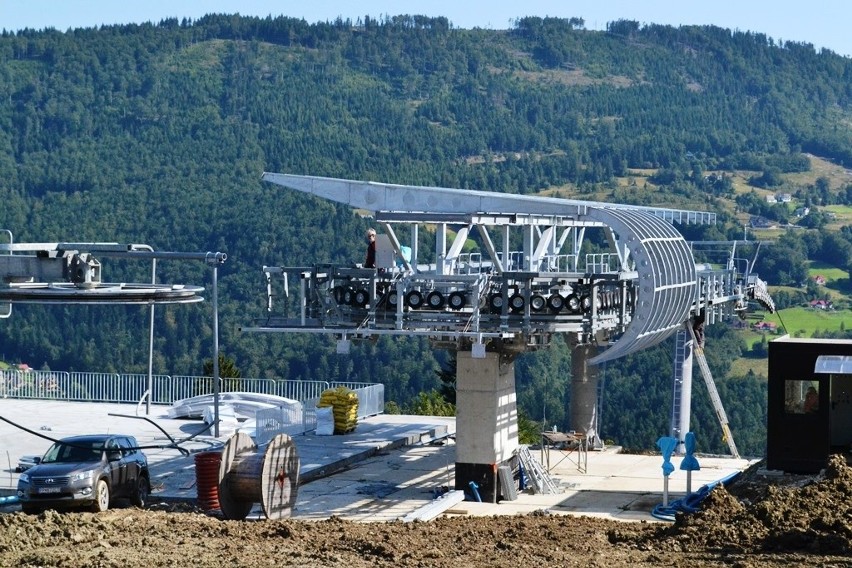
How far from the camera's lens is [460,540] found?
2294 centimetres

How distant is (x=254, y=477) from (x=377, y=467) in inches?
391

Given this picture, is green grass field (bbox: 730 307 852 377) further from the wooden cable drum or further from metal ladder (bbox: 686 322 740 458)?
the wooden cable drum

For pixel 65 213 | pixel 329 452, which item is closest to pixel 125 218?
pixel 65 213

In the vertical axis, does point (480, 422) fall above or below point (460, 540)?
above

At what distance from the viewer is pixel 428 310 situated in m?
32.1

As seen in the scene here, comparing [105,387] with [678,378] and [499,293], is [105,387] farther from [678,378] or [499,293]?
[499,293]

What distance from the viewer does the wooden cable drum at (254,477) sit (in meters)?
25.7

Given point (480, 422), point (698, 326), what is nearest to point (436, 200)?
point (480, 422)

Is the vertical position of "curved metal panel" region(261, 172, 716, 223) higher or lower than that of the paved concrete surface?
higher

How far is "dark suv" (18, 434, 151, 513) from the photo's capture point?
2656 cm

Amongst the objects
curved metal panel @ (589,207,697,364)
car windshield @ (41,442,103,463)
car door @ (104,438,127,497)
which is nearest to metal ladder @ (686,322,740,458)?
curved metal panel @ (589,207,697,364)

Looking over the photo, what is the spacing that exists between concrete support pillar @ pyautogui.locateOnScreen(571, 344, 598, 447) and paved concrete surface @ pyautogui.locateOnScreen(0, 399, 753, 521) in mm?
1123

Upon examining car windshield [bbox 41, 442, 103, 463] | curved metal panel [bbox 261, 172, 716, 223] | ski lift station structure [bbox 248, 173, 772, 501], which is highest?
curved metal panel [bbox 261, 172, 716, 223]

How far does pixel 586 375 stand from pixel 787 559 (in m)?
20.2
